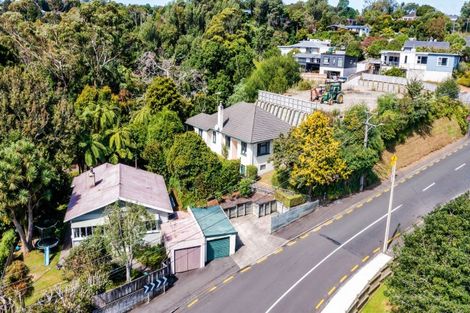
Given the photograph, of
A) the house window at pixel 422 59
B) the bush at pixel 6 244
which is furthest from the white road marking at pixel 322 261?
the house window at pixel 422 59

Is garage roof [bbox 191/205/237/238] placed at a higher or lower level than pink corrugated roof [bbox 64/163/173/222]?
lower

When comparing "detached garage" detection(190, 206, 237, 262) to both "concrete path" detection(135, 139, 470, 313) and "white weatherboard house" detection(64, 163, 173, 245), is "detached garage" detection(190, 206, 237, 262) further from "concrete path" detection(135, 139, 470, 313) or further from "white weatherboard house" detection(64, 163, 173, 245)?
"white weatherboard house" detection(64, 163, 173, 245)

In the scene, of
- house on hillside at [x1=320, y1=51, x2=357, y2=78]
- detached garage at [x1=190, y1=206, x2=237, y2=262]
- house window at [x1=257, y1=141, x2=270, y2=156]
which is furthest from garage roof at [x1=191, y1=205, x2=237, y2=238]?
house on hillside at [x1=320, y1=51, x2=357, y2=78]

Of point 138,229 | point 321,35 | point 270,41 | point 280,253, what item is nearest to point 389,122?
point 280,253

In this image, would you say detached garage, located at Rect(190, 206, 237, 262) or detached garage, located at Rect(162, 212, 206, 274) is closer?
detached garage, located at Rect(162, 212, 206, 274)

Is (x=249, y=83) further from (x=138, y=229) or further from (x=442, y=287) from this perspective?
(x=442, y=287)

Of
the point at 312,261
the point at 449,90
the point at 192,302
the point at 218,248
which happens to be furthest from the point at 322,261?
the point at 449,90

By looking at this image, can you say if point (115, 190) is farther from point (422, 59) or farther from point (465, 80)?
point (465, 80)

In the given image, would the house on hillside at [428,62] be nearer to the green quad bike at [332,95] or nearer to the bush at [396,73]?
the bush at [396,73]
